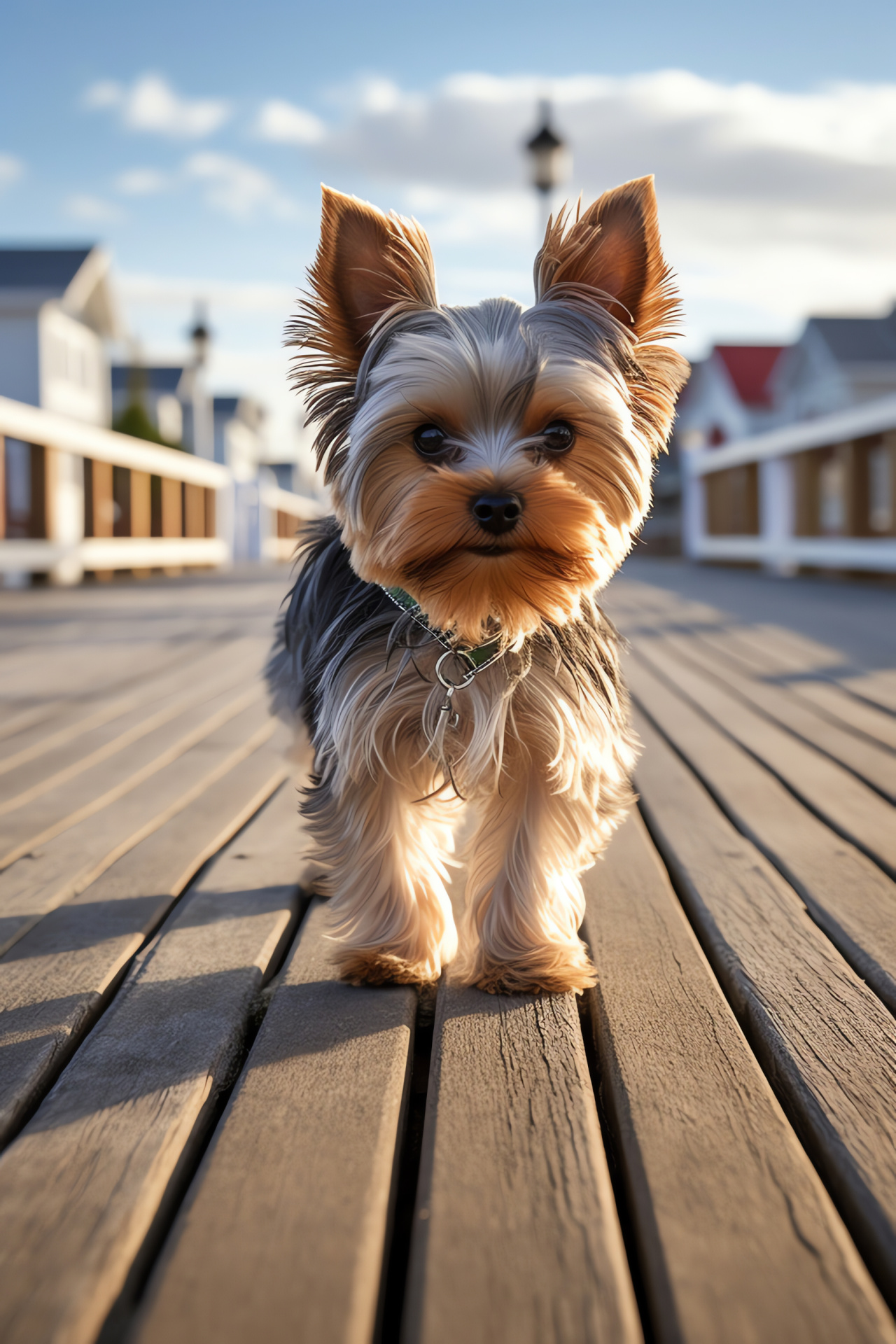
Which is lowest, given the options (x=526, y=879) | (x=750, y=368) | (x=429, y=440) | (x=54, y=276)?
(x=526, y=879)

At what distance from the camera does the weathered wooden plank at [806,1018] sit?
154 cm

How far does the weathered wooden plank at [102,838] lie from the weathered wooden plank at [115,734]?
1.07 ft

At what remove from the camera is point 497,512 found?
2.12 meters

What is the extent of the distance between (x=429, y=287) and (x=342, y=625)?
0.78m

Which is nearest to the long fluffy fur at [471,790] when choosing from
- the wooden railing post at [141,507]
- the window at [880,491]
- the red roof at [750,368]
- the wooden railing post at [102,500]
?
the window at [880,491]

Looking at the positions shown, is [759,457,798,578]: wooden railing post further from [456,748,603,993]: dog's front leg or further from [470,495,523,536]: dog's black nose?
[470,495,523,536]: dog's black nose

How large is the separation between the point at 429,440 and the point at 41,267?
32.5 meters

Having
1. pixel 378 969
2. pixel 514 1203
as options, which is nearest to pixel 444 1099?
pixel 514 1203

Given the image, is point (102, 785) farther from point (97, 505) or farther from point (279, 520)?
point (279, 520)

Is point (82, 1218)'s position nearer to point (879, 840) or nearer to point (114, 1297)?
point (114, 1297)

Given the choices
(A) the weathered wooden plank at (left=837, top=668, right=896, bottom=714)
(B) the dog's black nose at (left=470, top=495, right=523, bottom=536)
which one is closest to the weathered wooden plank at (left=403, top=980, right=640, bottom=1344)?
(B) the dog's black nose at (left=470, top=495, right=523, bottom=536)

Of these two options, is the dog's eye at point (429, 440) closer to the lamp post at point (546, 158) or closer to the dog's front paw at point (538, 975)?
the dog's front paw at point (538, 975)

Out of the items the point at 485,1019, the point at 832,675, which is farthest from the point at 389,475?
the point at 832,675

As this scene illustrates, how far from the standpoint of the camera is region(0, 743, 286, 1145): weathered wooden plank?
1.92 metres
